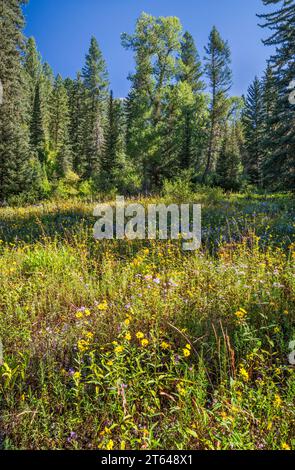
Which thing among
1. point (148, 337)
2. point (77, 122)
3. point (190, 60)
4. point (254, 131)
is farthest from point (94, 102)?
point (148, 337)

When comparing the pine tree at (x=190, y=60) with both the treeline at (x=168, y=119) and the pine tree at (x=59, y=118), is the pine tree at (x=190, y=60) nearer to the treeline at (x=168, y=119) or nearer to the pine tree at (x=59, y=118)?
the treeline at (x=168, y=119)

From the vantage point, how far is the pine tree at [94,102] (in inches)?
1690

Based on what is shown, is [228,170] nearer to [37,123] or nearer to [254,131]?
[254,131]

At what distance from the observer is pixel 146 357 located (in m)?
2.67

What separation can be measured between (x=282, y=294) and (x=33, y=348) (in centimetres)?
268

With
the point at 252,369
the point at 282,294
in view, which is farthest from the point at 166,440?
the point at 282,294

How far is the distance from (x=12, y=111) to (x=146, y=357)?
965 inches

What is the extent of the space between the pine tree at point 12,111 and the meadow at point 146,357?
56.6 feet

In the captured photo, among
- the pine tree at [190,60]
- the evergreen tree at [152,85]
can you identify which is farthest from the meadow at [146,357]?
the pine tree at [190,60]

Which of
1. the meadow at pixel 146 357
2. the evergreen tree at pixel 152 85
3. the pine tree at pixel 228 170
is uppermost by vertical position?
the evergreen tree at pixel 152 85

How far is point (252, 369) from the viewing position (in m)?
2.43

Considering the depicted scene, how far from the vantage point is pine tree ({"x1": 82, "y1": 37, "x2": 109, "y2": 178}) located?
4294cm

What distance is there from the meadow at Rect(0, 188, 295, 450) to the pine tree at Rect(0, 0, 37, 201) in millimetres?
17258

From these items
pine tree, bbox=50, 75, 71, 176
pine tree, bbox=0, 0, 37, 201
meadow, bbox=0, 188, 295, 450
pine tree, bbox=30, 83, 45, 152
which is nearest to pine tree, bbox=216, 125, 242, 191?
pine tree, bbox=0, 0, 37, 201
